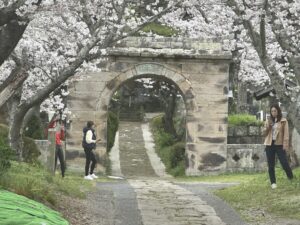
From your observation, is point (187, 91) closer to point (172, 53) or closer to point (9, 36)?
point (172, 53)

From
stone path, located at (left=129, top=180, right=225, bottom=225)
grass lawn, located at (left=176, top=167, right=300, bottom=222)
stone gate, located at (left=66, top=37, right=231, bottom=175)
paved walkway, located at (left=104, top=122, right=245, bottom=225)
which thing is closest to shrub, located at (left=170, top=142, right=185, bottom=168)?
stone gate, located at (left=66, top=37, right=231, bottom=175)

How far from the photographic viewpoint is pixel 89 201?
11.6 metres

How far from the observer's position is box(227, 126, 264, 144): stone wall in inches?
999

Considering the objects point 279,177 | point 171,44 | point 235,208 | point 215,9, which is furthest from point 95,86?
point 235,208

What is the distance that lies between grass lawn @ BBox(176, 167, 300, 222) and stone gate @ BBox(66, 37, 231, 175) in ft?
21.8

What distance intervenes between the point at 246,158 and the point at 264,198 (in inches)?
392

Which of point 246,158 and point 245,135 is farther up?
point 245,135

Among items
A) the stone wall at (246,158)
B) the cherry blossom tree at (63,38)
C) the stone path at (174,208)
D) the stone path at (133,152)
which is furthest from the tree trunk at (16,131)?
the stone wall at (246,158)

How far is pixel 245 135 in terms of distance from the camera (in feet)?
83.7

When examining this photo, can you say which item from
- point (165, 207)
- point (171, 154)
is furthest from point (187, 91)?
point (165, 207)

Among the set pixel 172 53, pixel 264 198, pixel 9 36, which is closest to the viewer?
pixel 9 36

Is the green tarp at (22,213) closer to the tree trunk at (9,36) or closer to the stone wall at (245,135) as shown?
the tree trunk at (9,36)

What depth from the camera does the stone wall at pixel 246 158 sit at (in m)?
21.6

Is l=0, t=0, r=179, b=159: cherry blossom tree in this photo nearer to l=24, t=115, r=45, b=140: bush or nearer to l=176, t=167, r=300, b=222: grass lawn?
l=176, t=167, r=300, b=222: grass lawn
